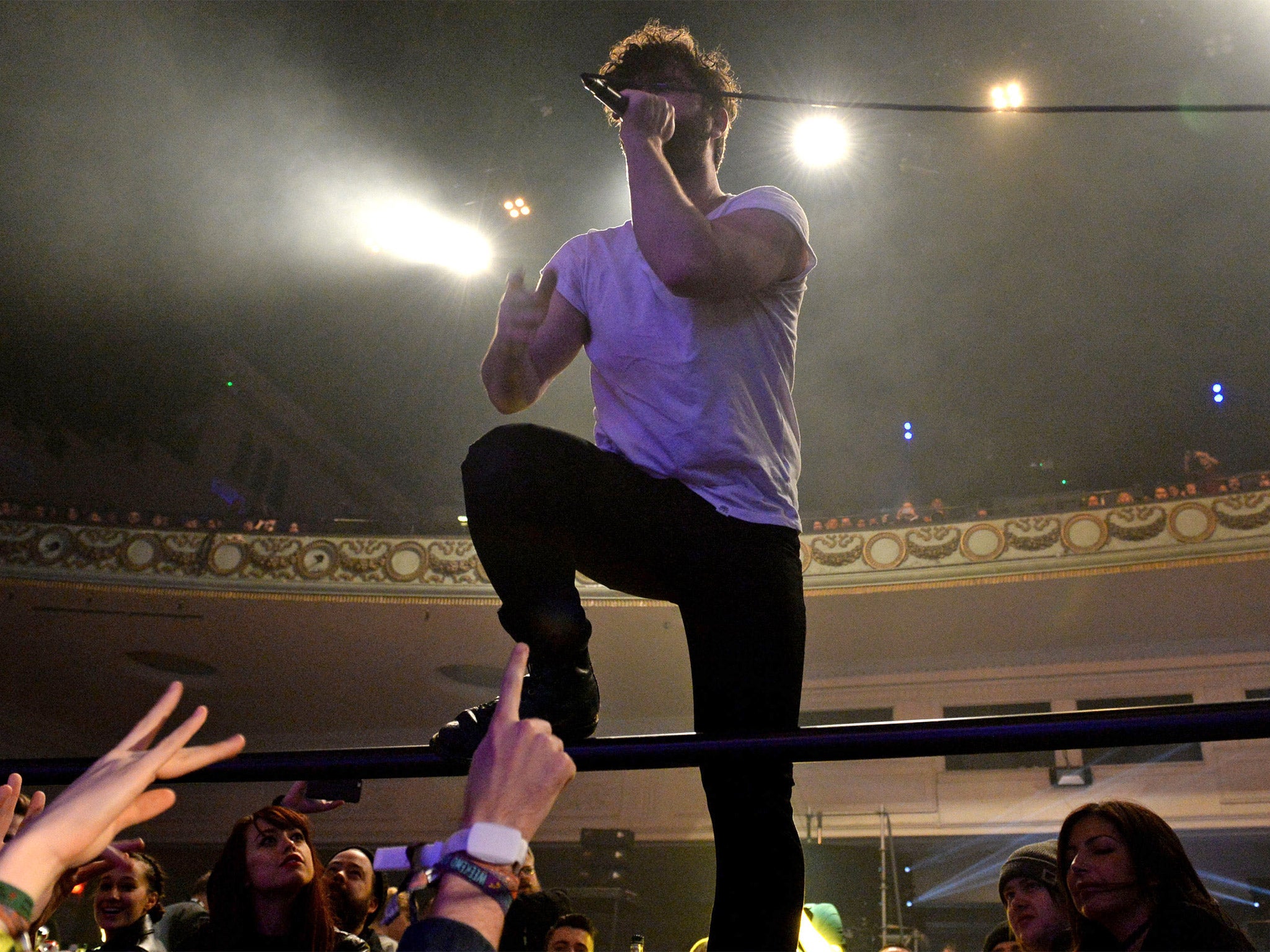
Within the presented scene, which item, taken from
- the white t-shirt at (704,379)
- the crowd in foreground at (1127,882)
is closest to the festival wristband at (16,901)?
the white t-shirt at (704,379)

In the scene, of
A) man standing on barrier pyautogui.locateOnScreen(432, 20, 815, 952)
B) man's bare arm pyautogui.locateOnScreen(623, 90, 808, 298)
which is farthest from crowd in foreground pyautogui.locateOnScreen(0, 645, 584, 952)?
man's bare arm pyautogui.locateOnScreen(623, 90, 808, 298)

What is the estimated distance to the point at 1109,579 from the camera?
10492 mm

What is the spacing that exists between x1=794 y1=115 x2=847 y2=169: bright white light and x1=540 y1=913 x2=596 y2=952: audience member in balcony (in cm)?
972

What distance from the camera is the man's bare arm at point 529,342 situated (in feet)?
4.46

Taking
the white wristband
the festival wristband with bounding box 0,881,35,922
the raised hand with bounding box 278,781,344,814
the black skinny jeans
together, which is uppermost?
the black skinny jeans

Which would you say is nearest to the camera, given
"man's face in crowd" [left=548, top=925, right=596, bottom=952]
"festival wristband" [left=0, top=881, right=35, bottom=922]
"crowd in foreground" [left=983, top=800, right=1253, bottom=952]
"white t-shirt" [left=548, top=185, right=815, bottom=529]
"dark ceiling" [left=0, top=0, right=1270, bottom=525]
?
"festival wristband" [left=0, top=881, right=35, bottom=922]

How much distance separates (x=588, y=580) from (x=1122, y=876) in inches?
331

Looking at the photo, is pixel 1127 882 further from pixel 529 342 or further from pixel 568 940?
pixel 568 940

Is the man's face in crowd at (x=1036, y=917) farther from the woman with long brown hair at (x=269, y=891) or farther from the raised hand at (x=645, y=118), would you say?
the raised hand at (x=645, y=118)

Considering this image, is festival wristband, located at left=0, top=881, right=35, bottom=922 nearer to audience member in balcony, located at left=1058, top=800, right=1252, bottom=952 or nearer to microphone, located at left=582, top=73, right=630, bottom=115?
microphone, located at left=582, top=73, right=630, bottom=115

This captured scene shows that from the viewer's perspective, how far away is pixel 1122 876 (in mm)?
1913

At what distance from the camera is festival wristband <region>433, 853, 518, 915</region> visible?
75 centimetres

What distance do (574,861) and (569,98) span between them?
959 centimetres

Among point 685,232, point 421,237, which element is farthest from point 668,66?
point 421,237
